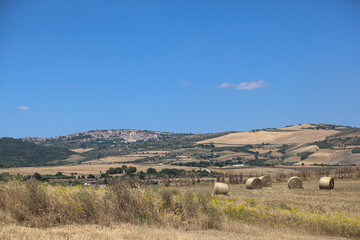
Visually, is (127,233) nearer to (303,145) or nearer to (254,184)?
(254,184)

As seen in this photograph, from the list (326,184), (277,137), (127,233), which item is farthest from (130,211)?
(277,137)

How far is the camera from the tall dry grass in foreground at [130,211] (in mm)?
10555

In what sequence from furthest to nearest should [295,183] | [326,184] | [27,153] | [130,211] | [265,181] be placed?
[27,153] → [265,181] → [295,183] → [326,184] → [130,211]

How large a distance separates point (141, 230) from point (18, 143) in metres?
134

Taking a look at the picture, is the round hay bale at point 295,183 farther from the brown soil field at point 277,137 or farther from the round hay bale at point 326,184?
the brown soil field at point 277,137

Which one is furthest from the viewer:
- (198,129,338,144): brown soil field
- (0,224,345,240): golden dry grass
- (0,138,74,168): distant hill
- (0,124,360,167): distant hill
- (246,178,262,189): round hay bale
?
(198,129,338,144): brown soil field

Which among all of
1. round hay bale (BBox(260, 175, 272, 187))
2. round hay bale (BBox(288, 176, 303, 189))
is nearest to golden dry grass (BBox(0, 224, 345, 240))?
round hay bale (BBox(288, 176, 303, 189))

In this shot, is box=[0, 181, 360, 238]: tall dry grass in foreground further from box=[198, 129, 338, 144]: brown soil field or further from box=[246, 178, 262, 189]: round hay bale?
box=[198, 129, 338, 144]: brown soil field

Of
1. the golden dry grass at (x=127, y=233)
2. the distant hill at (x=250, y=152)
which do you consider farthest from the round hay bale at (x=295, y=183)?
the distant hill at (x=250, y=152)

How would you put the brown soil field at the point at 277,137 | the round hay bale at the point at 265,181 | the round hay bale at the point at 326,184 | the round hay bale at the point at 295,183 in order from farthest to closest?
1. the brown soil field at the point at 277,137
2. the round hay bale at the point at 265,181
3. the round hay bale at the point at 295,183
4. the round hay bale at the point at 326,184

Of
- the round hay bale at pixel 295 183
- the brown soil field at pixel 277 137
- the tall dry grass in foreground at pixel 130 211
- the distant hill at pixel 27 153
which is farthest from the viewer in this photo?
the brown soil field at pixel 277 137

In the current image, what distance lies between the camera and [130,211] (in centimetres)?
1115

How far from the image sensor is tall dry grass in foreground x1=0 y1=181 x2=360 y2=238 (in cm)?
1055

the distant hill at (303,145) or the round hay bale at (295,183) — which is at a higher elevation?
the distant hill at (303,145)
